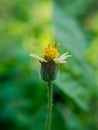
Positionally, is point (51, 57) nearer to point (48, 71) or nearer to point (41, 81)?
point (48, 71)

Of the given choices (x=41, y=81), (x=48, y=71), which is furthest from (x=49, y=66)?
(x=41, y=81)

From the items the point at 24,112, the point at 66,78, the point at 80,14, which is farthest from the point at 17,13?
the point at 66,78

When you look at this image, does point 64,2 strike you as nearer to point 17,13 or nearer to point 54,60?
point 17,13

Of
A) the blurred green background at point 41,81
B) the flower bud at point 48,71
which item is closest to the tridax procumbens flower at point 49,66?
the flower bud at point 48,71

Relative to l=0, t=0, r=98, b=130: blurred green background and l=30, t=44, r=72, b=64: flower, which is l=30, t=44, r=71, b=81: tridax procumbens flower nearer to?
l=30, t=44, r=72, b=64: flower

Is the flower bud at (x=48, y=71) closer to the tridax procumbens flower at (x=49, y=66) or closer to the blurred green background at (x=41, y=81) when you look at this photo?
the tridax procumbens flower at (x=49, y=66)

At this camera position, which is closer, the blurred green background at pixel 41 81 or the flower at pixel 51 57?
the flower at pixel 51 57
